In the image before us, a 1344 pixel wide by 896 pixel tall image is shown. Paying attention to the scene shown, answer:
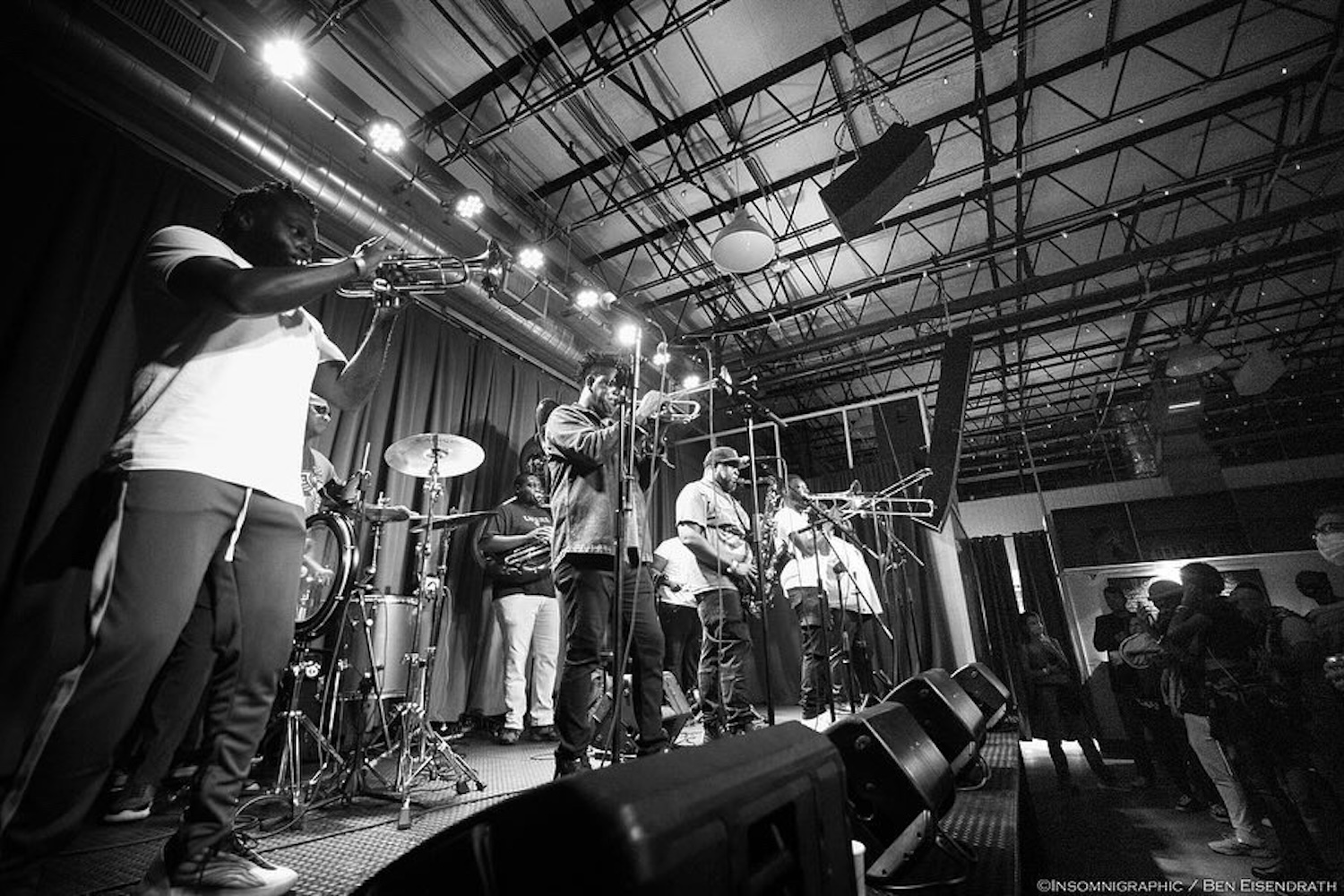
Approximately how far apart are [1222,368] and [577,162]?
14.2 m

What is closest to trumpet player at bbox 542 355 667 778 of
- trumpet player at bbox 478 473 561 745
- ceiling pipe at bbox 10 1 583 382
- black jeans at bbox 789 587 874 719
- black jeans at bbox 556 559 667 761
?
black jeans at bbox 556 559 667 761

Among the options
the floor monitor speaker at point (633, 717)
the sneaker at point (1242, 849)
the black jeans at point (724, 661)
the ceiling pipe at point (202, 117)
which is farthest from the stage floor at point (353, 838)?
the ceiling pipe at point (202, 117)

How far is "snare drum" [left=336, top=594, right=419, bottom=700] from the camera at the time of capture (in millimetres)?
3293

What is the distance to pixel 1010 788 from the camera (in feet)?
9.52

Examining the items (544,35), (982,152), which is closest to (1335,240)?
(982,152)

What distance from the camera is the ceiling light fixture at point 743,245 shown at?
17.4 ft

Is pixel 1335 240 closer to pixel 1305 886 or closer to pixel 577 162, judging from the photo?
pixel 1305 886

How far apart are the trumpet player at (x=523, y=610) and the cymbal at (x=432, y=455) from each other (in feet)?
2.60

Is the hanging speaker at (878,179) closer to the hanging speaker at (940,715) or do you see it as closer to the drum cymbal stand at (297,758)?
the hanging speaker at (940,715)

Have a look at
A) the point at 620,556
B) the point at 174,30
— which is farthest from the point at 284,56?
the point at 620,556

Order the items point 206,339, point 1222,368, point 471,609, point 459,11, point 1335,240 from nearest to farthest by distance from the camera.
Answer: point 206,339, point 459,11, point 471,609, point 1335,240, point 1222,368

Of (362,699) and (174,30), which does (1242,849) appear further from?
(174,30)

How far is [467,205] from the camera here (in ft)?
17.4

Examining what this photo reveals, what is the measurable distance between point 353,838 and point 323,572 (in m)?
1.65
